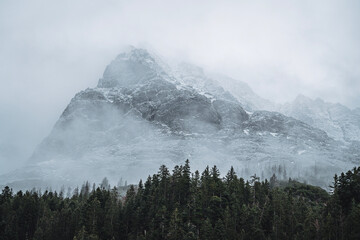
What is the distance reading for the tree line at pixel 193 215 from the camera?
340 feet

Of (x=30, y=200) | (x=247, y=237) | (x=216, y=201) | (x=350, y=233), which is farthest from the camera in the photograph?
(x=30, y=200)

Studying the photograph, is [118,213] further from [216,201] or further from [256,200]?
[256,200]

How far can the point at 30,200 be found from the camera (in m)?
139

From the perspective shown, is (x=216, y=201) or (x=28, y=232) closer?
(x=216, y=201)

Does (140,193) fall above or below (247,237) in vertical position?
above

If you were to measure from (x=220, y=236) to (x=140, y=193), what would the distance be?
4448 centimetres

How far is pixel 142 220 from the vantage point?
408 feet

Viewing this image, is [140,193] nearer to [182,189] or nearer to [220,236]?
[182,189]

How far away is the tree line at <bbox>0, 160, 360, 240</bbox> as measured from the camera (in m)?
104

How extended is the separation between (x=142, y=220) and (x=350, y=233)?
65.3m

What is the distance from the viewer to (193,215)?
117062mm

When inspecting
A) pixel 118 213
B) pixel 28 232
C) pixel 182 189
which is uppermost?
pixel 182 189

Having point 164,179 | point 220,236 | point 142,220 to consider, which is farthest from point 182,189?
point 220,236

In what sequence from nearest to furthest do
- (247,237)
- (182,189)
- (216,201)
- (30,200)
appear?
(247,237), (216,201), (182,189), (30,200)
